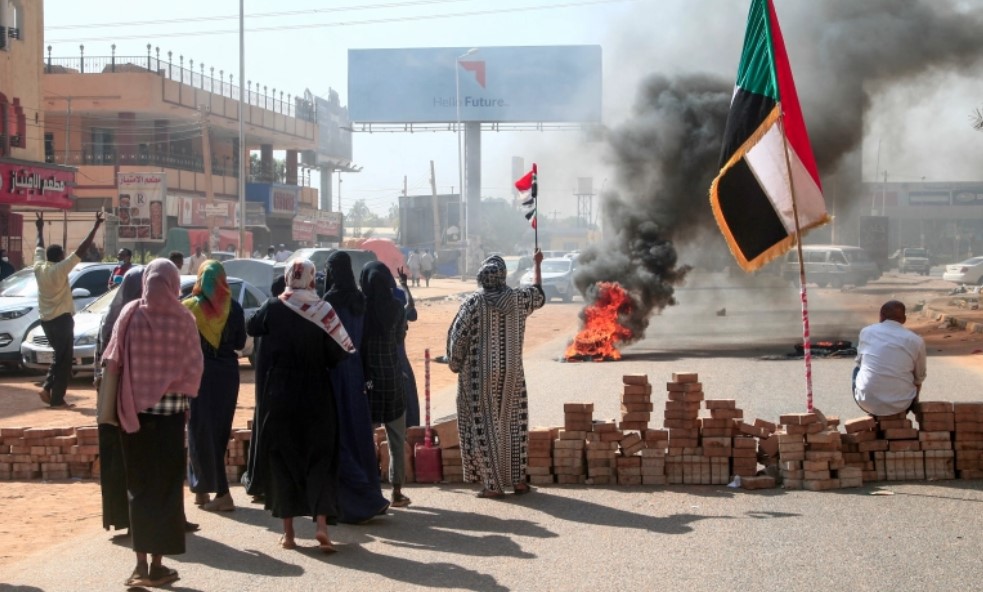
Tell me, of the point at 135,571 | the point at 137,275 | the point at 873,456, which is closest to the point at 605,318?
the point at 873,456

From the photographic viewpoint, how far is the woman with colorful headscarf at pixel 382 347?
806 centimetres

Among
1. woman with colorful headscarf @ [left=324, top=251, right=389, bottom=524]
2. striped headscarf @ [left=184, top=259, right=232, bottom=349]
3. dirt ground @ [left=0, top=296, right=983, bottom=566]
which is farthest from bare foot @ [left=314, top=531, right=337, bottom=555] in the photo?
dirt ground @ [left=0, top=296, right=983, bottom=566]

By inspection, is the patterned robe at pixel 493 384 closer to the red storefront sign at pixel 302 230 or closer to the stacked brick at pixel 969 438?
the stacked brick at pixel 969 438

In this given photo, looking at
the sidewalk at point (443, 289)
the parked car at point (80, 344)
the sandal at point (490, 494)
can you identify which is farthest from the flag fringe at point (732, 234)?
the sidewalk at point (443, 289)

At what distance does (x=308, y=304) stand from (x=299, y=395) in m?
0.51

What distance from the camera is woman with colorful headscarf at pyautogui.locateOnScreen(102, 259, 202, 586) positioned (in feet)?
20.4

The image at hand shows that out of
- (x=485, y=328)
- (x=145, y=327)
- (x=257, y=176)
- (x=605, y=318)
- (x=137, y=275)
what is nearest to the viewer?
(x=145, y=327)

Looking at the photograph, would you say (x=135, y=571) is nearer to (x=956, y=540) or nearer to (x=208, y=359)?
(x=208, y=359)

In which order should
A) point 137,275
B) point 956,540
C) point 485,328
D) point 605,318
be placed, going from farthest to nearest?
point 605,318, point 485,328, point 137,275, point 956,540

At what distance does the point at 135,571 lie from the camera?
6.29 m

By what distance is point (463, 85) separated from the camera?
2457 inches

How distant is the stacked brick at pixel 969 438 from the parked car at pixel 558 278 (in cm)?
3175

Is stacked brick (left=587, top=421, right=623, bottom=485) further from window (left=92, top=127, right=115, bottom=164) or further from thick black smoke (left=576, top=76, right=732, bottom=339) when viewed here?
window (left=92, top=127, right=115, bottom=164)

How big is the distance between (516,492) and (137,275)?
298cm
